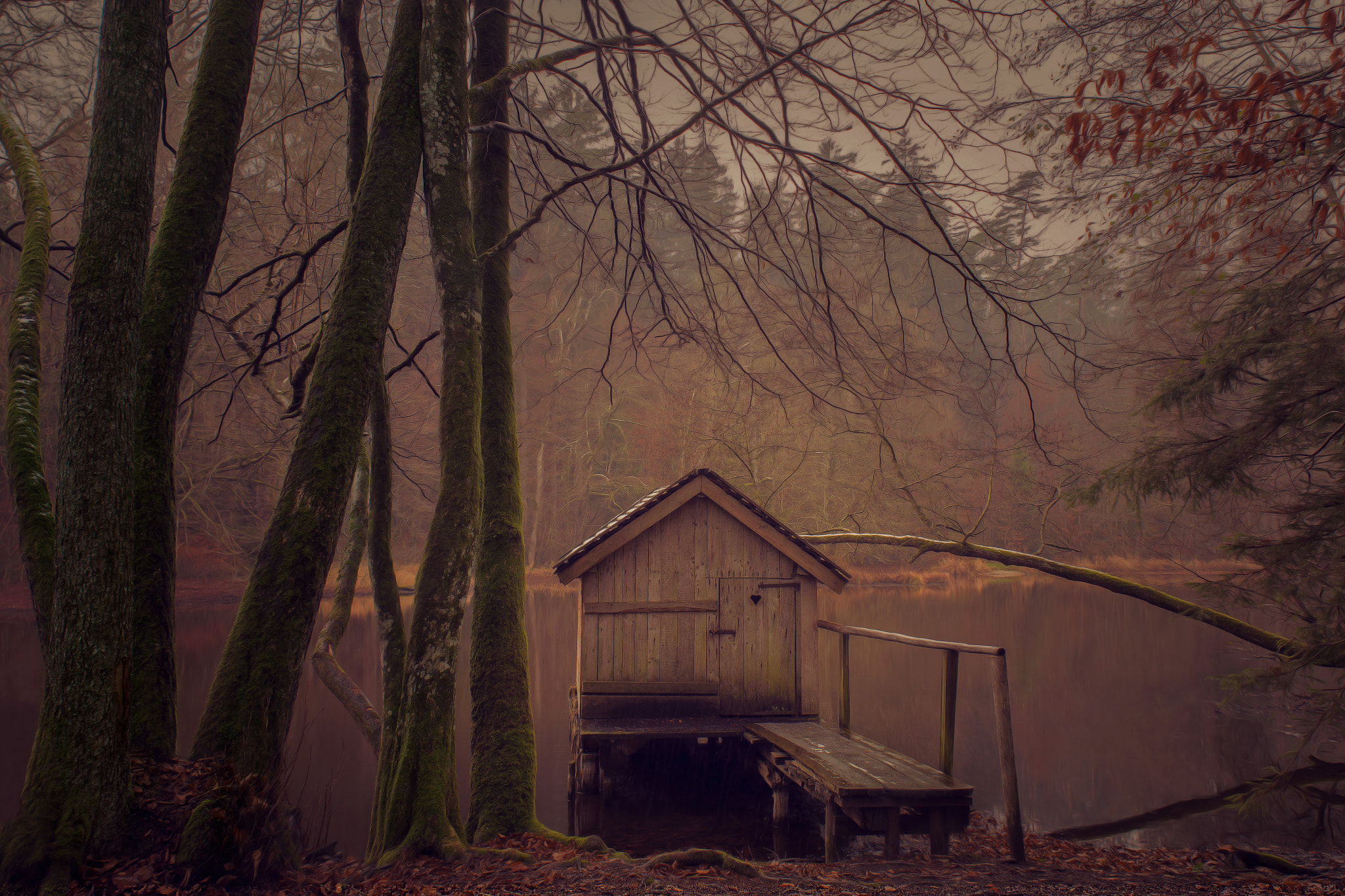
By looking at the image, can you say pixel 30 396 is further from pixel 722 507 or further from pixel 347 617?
pixel 722 507

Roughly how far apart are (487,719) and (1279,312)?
26.5 ft

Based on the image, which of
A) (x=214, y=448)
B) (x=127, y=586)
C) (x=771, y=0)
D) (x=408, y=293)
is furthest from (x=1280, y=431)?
(x=408, y=293)

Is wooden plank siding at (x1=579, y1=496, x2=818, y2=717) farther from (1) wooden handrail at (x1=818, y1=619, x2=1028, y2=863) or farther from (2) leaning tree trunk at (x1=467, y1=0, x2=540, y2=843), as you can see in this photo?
(2) leaning tree trunk at (x1=467, y1=0, x2=540, y2=843)

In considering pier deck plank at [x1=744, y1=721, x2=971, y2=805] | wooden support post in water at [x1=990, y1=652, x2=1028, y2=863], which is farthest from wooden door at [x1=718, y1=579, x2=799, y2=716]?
wooden support post in water at [x1=990, y1=652, x2=1028, y2=863]

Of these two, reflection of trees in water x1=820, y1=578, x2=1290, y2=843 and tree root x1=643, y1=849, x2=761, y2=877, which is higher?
tree root x1=643, y1=849, x2=761, y2=877

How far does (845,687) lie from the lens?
10.5 m

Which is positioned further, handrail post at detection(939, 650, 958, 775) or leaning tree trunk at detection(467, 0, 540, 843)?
handrail post at detection(939, 650, 958, 775)

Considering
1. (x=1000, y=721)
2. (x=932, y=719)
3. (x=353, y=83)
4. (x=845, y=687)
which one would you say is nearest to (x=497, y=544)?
(x=353, y=83)

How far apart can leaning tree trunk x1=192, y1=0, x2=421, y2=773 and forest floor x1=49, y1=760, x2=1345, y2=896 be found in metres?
0.34

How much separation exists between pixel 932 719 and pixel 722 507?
29.9 ft

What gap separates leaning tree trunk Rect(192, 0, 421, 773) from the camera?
3.81 m

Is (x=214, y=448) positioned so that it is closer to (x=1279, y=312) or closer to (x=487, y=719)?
(x=487, y=719)

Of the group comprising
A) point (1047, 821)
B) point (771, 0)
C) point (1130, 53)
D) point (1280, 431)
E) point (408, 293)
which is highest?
point (408, 293)

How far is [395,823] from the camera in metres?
4.63
